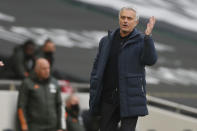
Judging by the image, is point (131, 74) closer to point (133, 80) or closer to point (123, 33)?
point (133, 80)

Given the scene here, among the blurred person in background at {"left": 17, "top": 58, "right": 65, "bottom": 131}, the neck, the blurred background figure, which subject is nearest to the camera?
the neck

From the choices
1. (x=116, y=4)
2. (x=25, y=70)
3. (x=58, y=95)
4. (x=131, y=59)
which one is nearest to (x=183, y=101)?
(x=116, y=4)

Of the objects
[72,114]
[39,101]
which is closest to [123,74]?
[39,101]

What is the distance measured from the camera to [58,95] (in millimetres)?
6871

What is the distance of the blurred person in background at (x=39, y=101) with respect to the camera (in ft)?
22.1

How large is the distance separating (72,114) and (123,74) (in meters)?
3.07

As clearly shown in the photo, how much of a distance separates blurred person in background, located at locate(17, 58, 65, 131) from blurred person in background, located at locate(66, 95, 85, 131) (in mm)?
833

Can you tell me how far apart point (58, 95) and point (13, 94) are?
2.81 ft

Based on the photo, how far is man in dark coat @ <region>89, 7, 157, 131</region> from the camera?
470 cm

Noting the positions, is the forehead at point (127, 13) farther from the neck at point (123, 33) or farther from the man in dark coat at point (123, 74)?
the neck at point (123, 33)

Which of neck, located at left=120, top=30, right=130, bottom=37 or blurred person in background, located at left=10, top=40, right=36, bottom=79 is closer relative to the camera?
neck, located at left=120, top=30, right=130, bottom=37

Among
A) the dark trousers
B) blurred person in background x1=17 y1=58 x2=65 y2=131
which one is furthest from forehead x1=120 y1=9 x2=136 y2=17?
blurred person in background x1=17 y1=58 x2=65 y2=131

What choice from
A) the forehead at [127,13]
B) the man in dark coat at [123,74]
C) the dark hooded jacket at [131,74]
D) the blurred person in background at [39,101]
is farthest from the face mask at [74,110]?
the forehead at [127,13]

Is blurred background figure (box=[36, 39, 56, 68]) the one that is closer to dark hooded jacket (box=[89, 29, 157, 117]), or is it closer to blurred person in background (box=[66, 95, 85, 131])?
blurred person in background (box=[66, 95, 85, 131])
